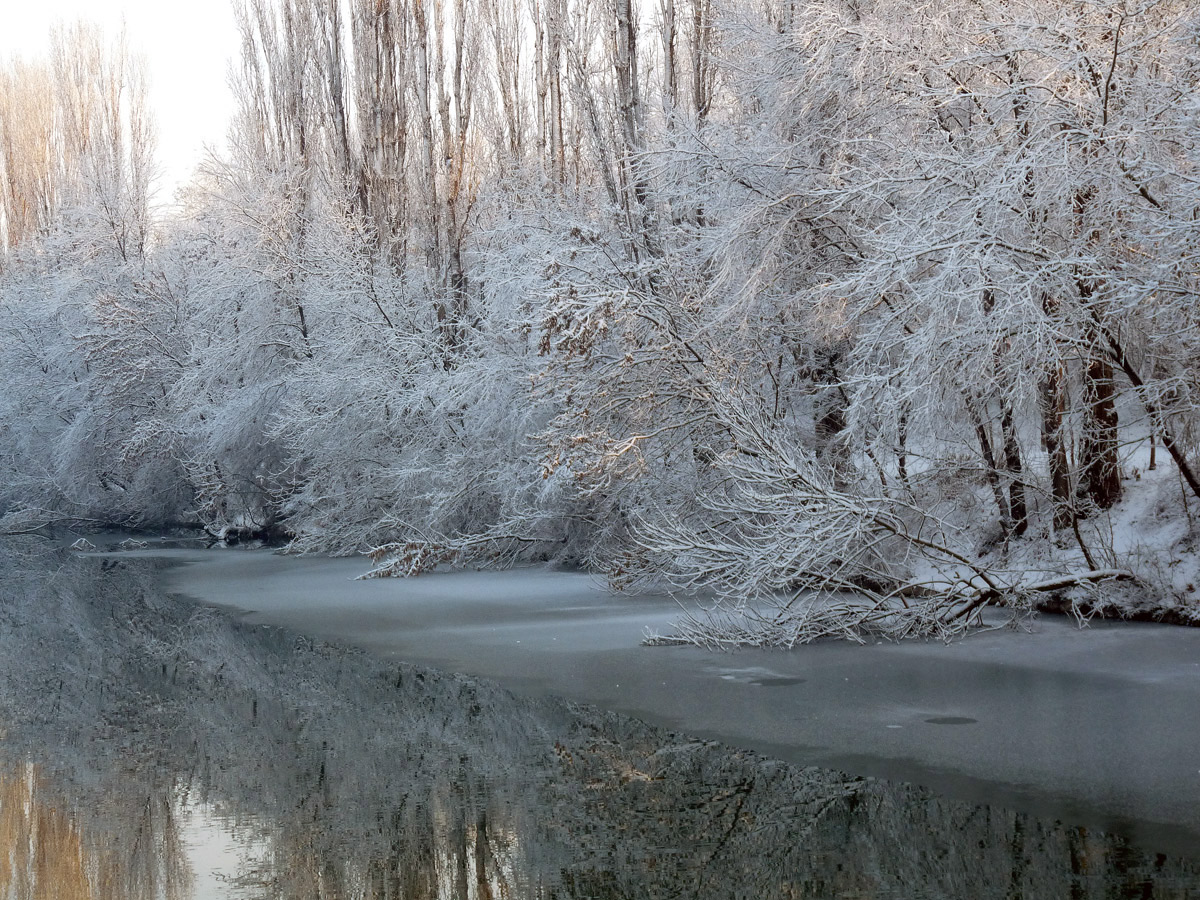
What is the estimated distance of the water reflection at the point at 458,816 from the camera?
14.9ft

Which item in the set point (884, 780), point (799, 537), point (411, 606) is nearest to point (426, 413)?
point (411, 606)

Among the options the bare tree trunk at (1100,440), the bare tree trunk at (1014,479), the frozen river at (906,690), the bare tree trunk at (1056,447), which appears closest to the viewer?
the frozen river at (906,690)

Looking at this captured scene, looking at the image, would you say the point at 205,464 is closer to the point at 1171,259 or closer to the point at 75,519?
the point at 75,519

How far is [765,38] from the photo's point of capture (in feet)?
44.6

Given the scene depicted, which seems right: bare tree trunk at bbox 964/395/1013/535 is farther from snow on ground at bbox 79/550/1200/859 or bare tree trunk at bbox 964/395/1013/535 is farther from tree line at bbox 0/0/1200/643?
snow on ground at bbox 79/550/1200/859

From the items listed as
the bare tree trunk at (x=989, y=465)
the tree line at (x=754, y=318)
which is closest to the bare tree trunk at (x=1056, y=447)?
the tree line at (x=754, y=318)

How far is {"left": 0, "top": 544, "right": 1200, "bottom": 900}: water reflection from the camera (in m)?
4.53

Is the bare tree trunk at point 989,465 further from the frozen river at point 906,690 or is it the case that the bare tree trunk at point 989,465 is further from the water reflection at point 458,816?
the water reflection at point 458,816

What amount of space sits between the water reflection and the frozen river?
0.33m

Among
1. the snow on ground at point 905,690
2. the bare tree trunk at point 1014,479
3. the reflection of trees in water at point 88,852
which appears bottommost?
the snow on ground at point 905,690

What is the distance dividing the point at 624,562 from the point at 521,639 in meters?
3.02

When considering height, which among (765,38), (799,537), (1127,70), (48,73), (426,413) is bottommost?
(799,537)

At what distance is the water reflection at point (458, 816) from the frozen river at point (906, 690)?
0.33 meters

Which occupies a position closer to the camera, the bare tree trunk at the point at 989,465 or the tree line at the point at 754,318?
the tree line at the point at 754,318
